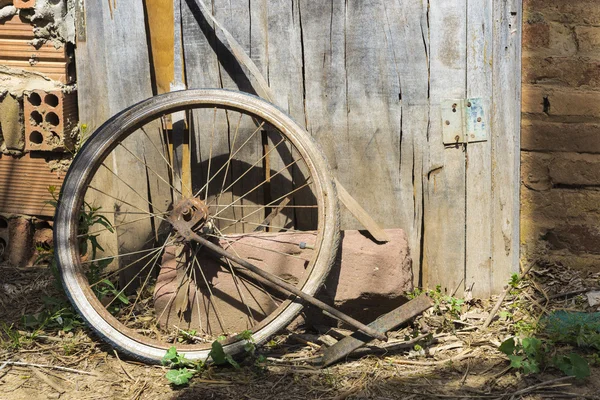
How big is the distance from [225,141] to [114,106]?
1.82 ft

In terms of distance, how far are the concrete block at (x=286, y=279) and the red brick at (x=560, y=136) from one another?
2.46 feet

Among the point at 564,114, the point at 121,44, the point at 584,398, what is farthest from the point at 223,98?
the point at 584,398

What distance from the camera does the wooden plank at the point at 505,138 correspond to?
133 inches

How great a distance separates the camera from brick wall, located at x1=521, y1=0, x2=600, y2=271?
3.39m

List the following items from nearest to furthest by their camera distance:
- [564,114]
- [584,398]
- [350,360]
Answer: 1. [584,398]
2. [350,360]
3. [564,114]

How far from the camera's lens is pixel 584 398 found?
2.84 m

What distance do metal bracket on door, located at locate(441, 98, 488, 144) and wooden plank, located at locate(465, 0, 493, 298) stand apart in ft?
0.09

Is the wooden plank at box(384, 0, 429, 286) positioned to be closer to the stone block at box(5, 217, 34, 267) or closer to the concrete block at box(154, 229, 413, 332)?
the concrete block at box(154, 229, 413, 332)

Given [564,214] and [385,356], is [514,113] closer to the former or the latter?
[564,214]

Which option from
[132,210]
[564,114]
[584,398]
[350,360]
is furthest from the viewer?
[132,210]

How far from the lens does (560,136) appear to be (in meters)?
3.49

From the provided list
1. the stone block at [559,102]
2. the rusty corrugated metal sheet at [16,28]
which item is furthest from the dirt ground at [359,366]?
the rusty corrugated metal sheet at [16,28]

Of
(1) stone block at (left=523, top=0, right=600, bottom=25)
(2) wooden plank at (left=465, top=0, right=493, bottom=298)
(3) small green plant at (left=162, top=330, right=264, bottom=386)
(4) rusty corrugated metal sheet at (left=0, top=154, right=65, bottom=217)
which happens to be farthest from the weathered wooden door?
(3) small green plant at (left=162, top=330, right=264, bottom=386)

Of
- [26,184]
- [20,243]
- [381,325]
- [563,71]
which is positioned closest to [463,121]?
[563,71]
